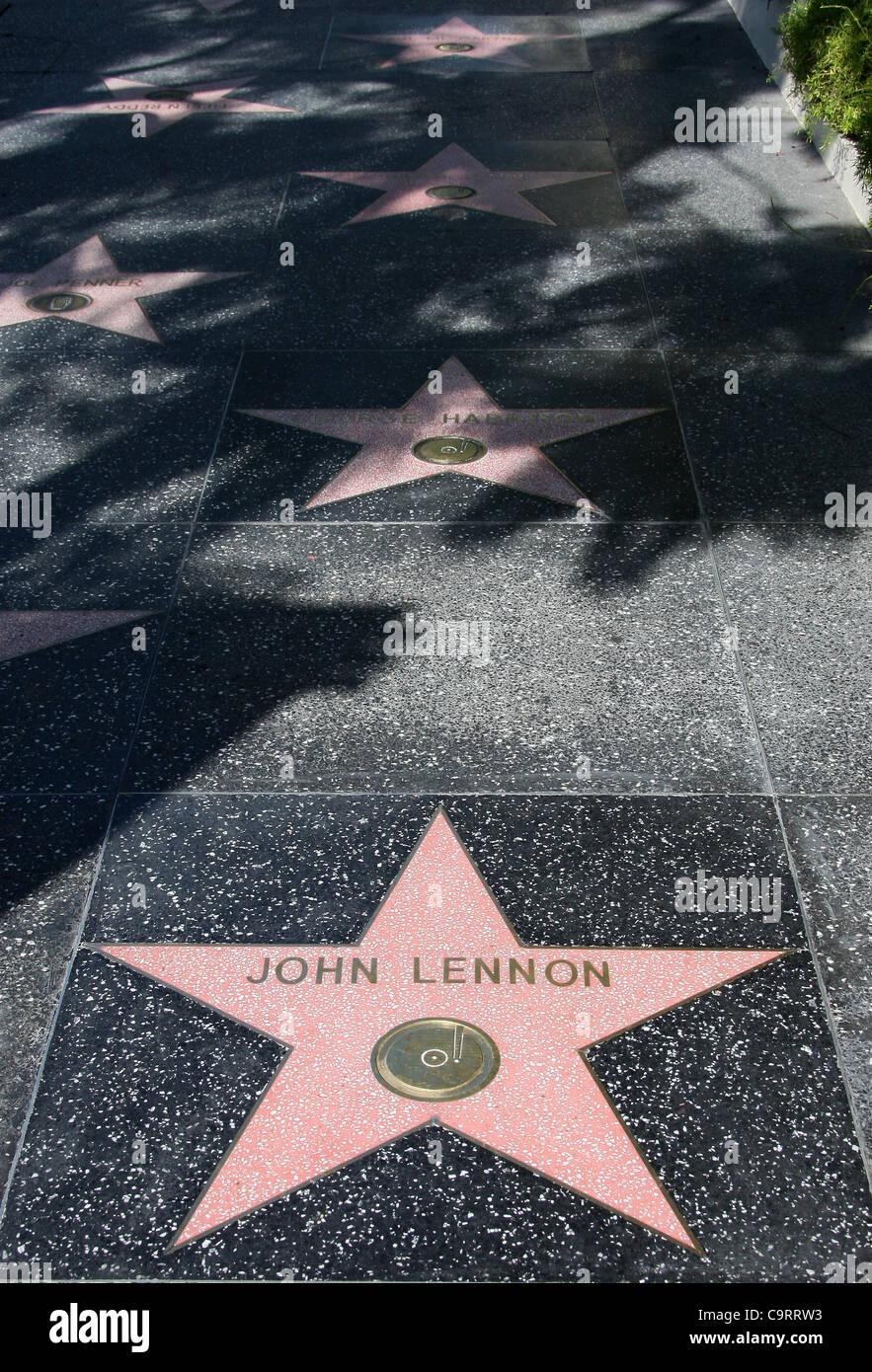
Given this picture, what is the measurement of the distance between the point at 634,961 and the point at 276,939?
2.50 feet

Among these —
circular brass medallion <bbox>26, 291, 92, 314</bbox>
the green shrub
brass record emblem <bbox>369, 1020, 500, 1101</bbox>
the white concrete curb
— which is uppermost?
the green shrub

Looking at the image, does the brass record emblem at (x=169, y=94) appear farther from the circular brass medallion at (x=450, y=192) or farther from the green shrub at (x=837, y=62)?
the green shrub at (x=837, y=62)

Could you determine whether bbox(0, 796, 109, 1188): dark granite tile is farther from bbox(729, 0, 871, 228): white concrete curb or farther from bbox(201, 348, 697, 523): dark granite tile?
bbox(729, 0, 871, 228): white concrete curb

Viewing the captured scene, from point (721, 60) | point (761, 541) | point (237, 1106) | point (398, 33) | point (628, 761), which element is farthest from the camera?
point (398, 33)

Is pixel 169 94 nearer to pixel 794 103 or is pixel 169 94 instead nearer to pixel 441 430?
pixel 794 103

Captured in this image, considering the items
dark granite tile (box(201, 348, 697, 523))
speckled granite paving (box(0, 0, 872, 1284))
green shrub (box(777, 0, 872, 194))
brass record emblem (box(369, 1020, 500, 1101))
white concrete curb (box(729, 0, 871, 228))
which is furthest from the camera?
white concrete curb (box(729, 0, 871, 228))

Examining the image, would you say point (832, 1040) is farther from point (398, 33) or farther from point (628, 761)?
point (398, 33)

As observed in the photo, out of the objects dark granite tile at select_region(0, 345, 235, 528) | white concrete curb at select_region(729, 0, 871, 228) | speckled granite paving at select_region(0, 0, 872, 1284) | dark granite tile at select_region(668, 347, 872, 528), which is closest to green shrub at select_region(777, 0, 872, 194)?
white concrete curb at select_region(729, 0, 871, 228)

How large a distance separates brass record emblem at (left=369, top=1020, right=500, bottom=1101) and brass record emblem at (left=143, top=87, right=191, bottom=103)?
743cm

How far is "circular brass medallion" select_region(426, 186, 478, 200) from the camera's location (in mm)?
6680

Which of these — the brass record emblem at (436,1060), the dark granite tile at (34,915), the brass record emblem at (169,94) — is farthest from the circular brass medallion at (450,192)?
the brass record emblem at (436,1060)

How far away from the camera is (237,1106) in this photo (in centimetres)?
237
